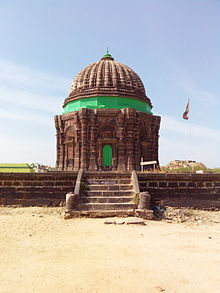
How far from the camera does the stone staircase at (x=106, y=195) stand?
30.9 ft

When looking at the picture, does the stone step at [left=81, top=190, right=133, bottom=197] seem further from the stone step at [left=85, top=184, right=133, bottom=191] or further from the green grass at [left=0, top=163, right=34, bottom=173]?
the green grass at [left=0, top=163, right=34, bottom=173]

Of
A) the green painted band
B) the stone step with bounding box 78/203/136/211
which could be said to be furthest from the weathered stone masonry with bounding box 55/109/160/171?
the stone step with bounding box 78/203/136/211

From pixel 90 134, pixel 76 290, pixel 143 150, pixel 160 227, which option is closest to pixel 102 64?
pixel 90 134

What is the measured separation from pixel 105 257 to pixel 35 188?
22.6 feet

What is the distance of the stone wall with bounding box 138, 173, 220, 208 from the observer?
1145cm

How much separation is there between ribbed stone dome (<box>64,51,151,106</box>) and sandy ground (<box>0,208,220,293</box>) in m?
13.1

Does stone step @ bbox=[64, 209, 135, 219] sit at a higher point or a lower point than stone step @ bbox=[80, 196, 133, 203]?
lower

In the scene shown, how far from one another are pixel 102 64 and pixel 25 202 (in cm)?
1502

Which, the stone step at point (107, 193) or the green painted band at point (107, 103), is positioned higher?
the green painted band at point (107, 103)

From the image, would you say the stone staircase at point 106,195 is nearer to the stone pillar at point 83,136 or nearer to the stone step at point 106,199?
the stone step at point 106,199

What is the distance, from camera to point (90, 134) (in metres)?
18.4

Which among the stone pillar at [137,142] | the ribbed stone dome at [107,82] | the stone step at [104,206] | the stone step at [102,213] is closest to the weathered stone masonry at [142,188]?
the stone step at [104,206]

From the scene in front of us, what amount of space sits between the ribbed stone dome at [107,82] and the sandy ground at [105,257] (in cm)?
1314

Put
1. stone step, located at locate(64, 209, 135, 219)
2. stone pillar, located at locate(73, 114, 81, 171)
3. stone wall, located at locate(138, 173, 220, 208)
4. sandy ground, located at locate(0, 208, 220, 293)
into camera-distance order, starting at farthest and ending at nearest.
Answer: stone pillar, located at locate(73, 114, 81, 171) → stone wall, located at locate(138, 173, 220, 208) → stone step, located at locate(64, 209, 135, 219) → sandy ground, located at locate(0, 208, 220, 293)
